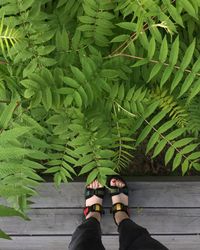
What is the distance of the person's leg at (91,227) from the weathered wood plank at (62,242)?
0.19 m

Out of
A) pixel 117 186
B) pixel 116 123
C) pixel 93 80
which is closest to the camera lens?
pixel 93 80

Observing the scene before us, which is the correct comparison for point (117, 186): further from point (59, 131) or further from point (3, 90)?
point (3, 90)

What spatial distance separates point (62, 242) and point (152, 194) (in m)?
0.55

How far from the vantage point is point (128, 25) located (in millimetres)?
1354

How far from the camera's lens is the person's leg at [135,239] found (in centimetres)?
163

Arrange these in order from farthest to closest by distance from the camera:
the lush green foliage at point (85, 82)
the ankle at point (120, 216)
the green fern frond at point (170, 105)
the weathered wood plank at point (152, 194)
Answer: the weathered wood plank at point (152, 194) < the ankle at point (120, 216) < the green fern frond at point (170, 105) < the lush green foliage at point (85, 82)

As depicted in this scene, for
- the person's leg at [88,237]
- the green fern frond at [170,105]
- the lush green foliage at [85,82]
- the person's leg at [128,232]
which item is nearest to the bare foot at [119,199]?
the person's leg at [128,232]

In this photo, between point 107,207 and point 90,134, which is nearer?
point 90,134

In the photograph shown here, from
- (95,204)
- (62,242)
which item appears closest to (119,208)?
(95,204)

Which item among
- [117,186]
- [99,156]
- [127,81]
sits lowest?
[99,156]

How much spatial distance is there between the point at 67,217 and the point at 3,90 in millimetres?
929

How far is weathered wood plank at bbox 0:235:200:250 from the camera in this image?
2.01m

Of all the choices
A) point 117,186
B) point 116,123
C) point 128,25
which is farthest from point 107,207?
point 128,25

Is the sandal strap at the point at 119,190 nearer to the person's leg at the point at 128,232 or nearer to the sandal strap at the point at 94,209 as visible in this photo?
the person's leg at the point at 128,232
